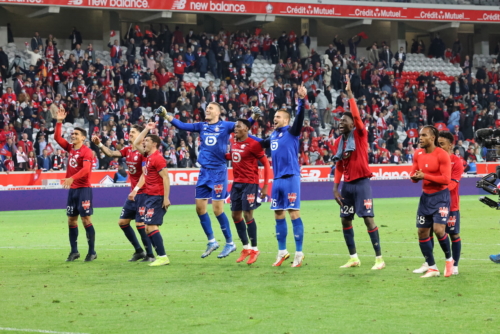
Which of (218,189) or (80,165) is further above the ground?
(80,165)

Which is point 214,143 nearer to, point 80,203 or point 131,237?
point 131,237

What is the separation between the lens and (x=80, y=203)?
12.3 metres

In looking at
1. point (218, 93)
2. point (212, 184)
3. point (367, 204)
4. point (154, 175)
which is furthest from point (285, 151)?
point (218, 93)

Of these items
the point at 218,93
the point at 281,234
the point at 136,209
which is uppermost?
the point at 218,93

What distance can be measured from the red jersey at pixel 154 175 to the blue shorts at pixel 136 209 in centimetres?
35

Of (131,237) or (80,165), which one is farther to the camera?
(131,237)

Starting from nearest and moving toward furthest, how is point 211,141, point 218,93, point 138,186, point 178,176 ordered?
1. point 138,186
2. point 211,141
3. point 178,176
4. point 218,93

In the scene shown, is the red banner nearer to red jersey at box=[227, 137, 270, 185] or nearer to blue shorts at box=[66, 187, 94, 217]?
blue shorts at box=[66, 187, 94, 217]

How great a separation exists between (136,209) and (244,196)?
187 cm

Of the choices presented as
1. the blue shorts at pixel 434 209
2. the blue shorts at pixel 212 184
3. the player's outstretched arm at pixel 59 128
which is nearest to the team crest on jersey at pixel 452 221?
the blue shorts at pixel 434 209

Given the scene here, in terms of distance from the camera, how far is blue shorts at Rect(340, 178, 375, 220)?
1068cm

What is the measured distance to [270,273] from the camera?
10.5 m

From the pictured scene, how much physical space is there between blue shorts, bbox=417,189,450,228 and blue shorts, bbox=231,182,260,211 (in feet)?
9.78

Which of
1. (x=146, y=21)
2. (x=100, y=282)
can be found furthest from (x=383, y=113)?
(x=100, y=282)
